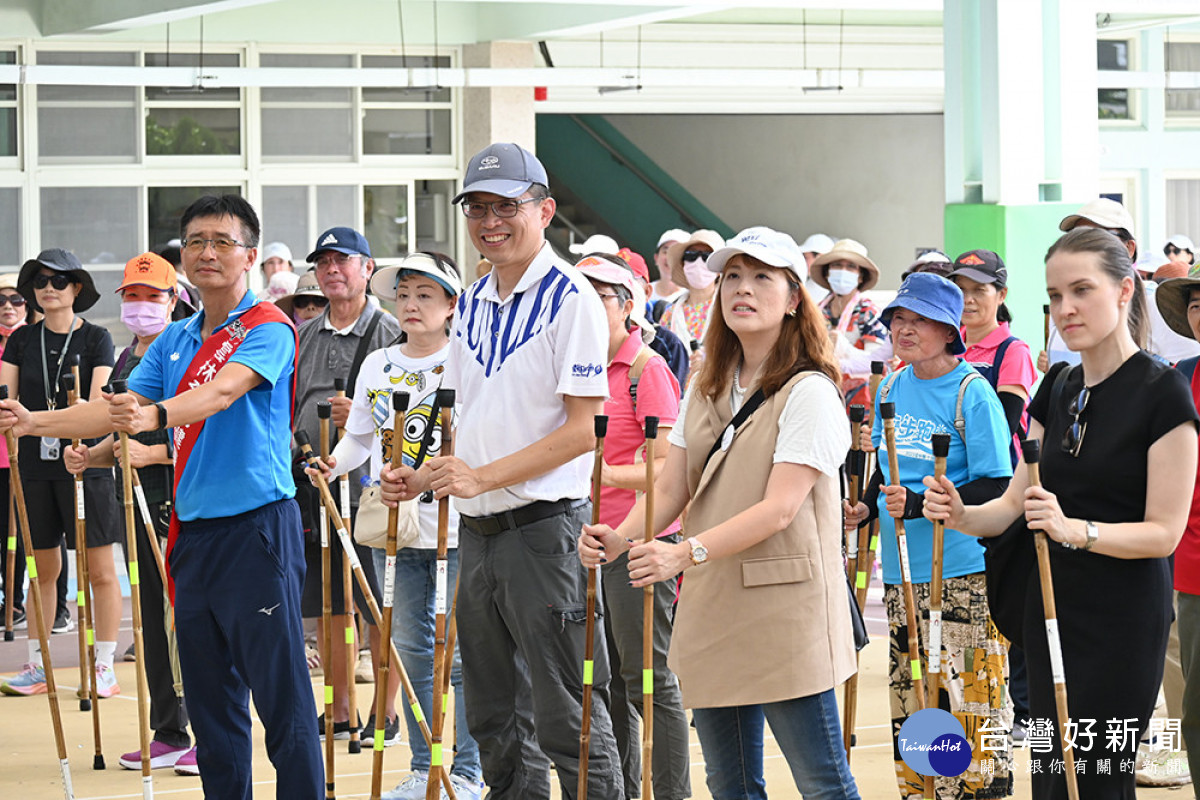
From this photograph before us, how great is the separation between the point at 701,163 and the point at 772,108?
347 cm

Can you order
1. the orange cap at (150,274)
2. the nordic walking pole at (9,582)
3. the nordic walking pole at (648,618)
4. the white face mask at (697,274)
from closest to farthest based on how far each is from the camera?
the nordic walking pole at (648,618) → the orange cap at (150,274) → the nordic walking pole at (9,582) → the white face mask at (697,274)

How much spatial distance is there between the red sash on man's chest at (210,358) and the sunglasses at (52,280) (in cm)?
287

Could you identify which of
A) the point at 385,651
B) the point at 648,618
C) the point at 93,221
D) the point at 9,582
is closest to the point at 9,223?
the point at 93,221

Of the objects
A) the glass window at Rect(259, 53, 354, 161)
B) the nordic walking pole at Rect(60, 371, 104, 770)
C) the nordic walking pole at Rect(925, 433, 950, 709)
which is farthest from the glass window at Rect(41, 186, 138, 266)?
the nordic walking pole at Rect(925, 433, 950, 709)

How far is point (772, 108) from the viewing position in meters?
16.8

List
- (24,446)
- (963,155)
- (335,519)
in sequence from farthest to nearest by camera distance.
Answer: (963,155), (24,446), (335,519)

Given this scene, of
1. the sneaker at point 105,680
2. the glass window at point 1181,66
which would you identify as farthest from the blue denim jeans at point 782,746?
the glass window at point 1181,66

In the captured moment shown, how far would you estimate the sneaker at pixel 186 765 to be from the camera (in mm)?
5492

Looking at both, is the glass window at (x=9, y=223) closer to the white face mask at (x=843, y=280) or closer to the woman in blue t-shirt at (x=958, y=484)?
the white face mask at (x=843, y=280)

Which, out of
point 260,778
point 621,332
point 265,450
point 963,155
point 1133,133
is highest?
point 1133,133

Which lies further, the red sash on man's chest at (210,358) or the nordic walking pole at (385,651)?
the red sash on man's chest at (210,358)

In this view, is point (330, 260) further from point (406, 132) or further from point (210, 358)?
point (406, 132)

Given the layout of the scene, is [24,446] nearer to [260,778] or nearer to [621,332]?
[260,778]

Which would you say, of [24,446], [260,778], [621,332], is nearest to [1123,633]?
[621,332]
